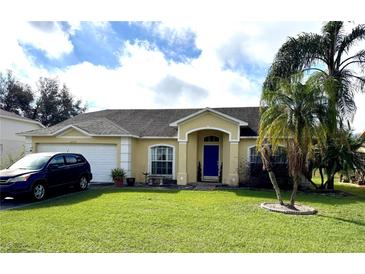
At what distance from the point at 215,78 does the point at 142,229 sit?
37.4 feet

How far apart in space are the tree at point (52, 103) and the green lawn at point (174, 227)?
34.6 metres

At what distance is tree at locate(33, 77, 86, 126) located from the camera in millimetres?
41250

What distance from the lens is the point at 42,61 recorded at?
14461 millimetres

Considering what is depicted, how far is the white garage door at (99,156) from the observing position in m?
17.2

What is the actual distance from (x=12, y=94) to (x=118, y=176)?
Result: 3159cm

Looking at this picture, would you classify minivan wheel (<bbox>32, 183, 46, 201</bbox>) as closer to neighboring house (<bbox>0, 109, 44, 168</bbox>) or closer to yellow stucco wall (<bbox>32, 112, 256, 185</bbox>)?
yellow stucco wall (<bbox>32, 112, 256, 185</bbox>)

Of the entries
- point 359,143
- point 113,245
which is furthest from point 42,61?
point 359,143

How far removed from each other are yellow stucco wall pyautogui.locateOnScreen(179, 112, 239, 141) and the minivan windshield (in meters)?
7.55

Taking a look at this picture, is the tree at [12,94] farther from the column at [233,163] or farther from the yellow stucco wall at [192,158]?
the column at [233,163]

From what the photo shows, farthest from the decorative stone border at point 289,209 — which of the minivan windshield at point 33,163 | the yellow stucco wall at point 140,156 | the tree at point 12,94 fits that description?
the tree at point 12,94

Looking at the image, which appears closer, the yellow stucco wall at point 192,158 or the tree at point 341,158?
the tree at point 341,158

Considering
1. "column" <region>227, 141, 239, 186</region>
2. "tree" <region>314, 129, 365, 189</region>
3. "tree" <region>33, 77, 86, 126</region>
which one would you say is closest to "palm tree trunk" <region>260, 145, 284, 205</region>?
"tree" <region>314, 129, 365, 189</region>

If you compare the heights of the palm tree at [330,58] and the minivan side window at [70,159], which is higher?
the palm tree at [330,58]

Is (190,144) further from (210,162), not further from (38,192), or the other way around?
(38,192)
